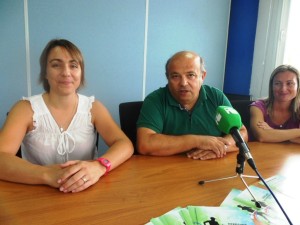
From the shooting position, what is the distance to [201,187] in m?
1.03

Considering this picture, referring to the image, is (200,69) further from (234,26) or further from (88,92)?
(234,26)

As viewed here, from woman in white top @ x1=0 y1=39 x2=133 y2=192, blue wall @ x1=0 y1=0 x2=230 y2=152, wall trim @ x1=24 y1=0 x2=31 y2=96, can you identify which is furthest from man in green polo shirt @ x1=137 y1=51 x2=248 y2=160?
wall trim @ x1=24 y1=0 x2=31 y2=96

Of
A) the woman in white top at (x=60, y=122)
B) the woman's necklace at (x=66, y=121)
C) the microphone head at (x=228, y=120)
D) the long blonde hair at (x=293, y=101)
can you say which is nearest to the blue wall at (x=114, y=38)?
the woman in white top at (x=60, y=122)

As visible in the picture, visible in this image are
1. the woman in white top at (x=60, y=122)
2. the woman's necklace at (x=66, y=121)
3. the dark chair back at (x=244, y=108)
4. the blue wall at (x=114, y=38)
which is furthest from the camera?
the blue wall at (x=114, y=38)

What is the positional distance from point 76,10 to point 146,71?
96 cm

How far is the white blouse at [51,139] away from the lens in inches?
53.0

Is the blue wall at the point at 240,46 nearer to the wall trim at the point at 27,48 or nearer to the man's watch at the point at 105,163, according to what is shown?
the wall trim at the point at 27,48

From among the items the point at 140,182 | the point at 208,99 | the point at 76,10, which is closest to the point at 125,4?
the point at 76,10

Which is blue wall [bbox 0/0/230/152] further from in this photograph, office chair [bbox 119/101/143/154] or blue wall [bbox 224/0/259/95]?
office chair [bbox 119/101/143/154]

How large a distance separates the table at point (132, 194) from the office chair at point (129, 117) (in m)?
0.45

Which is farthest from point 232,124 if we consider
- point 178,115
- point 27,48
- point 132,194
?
point 27,48

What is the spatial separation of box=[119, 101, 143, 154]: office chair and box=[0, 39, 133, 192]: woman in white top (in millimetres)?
275

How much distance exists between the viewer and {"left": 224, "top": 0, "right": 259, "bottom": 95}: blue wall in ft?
10.5

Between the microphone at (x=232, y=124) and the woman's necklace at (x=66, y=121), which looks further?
the woman's necklace at (x=66, y=121)
